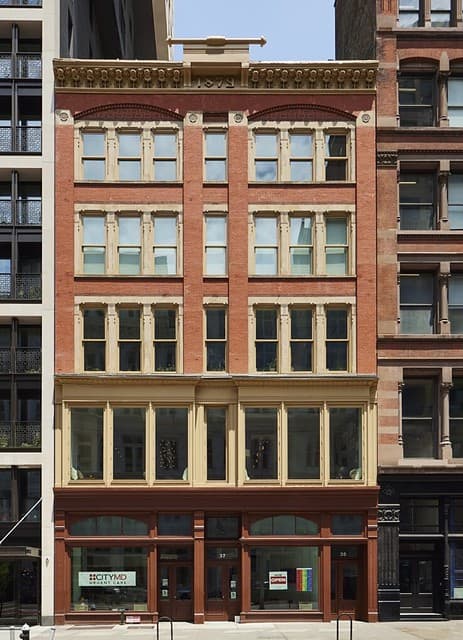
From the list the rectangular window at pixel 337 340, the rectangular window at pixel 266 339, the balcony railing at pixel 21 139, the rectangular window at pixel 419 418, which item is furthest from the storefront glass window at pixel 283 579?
the balcony railing at pixel 21 139

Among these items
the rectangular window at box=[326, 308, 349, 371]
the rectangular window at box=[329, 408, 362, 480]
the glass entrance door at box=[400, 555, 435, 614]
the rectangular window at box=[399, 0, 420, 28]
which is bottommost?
the glass entrance door at box=[400, 555, 435, 614]

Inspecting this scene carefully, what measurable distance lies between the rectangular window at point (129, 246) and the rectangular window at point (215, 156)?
11.5ft

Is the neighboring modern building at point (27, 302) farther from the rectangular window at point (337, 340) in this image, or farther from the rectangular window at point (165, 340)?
the rectangular window at point (337, 340)

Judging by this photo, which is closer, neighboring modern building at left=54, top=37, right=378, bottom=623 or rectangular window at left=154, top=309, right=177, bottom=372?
neighboring modern building at left=54, top=37, right=378, bottom=623

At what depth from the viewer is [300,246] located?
1549 inches

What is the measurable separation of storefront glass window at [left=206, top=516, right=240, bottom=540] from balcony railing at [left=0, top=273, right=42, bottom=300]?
35.8 feet

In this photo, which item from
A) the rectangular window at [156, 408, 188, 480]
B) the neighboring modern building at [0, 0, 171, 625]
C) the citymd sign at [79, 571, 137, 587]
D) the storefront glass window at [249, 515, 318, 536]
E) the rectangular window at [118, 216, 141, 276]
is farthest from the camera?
the rectangular window at [118, 216, 141, 276]

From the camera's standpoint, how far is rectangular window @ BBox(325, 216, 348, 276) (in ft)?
129

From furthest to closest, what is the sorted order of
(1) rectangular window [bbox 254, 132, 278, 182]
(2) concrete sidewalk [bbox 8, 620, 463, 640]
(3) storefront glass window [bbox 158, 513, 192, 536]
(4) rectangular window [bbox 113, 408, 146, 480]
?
(1) rectangular window [bbox 254, 132, 278, 182]
(4) rectangular window [bbox 113, 408, 146, 480]
(3) storefront glass window [bbox 158, 513, 192, 536]
(2) concrete sidewalk [bbox 8, 620, 463, 640]

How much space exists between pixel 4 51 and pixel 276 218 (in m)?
12.9

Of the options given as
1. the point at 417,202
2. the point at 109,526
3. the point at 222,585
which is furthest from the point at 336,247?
the point at 109,526

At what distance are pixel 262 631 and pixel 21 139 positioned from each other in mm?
20758

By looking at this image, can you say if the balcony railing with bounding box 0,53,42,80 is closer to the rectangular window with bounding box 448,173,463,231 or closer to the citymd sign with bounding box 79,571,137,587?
the rectangular window with bounding box 448,173,463,231

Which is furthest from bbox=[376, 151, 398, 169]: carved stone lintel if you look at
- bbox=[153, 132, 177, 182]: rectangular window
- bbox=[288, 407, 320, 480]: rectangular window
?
bbox=[288, 407, 320, 480]: rectangular window
